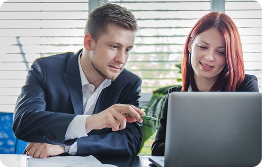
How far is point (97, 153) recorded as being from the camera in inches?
65.0

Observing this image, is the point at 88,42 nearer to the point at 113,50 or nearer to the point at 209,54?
the point at 113,50

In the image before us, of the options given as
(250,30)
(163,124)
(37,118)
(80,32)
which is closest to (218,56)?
(163,124)

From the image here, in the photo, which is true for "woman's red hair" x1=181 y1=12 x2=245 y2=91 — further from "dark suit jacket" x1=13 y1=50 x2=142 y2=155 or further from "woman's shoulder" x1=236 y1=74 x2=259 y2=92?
"dark suit jacket" x1=13 y1=50 x2=142 y2=155

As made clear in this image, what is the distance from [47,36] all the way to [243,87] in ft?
5.78

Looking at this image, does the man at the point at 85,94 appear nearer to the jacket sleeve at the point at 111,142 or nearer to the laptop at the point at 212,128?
the jacket sleeve at the point at 111,142

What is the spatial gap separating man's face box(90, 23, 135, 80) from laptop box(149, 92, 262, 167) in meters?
0.79

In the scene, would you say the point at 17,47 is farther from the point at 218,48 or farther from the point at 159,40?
the point at 218,48

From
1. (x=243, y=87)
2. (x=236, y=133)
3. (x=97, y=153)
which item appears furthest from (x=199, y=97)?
(x=243, y=87)

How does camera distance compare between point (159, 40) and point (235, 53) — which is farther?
point (159, 40)

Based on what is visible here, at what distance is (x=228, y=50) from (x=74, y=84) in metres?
0.80

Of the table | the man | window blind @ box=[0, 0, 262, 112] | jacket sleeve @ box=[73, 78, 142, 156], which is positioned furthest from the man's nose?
window blind @ box=[0, 0, 262, 112]

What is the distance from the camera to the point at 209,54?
1.82 m

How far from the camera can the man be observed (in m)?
1.58

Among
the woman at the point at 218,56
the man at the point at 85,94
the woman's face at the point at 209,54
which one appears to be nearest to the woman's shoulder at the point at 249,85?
the woman at the point at 218,56
